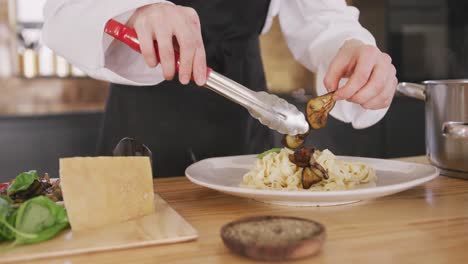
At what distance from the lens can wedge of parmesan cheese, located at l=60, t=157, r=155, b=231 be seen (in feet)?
2.37

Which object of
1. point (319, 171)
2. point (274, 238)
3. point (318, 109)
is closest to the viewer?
point (274, 238)

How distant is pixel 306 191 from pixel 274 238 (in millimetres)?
222

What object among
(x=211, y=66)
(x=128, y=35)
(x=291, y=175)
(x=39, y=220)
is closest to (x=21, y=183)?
(x=39, y=220)

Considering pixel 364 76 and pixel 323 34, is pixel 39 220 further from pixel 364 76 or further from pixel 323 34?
pixel 323 34

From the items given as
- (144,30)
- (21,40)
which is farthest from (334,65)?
(21,40)

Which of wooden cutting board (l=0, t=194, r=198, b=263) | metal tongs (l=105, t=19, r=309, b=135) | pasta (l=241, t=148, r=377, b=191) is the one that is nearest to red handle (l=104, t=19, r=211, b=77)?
metal tongs (l=105, t=19, r=309, b=135)

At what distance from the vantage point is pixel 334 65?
1092 mm

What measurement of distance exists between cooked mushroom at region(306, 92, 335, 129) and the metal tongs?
0.02 metres

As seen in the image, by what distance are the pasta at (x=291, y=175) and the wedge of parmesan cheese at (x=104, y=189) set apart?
0.20m

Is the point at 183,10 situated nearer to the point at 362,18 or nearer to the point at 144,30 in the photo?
the point at 144,30

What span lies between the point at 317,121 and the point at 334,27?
17.4 inches

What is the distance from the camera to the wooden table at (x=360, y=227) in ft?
2.07

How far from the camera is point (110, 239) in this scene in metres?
0.68

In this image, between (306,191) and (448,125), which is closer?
(306,191)
